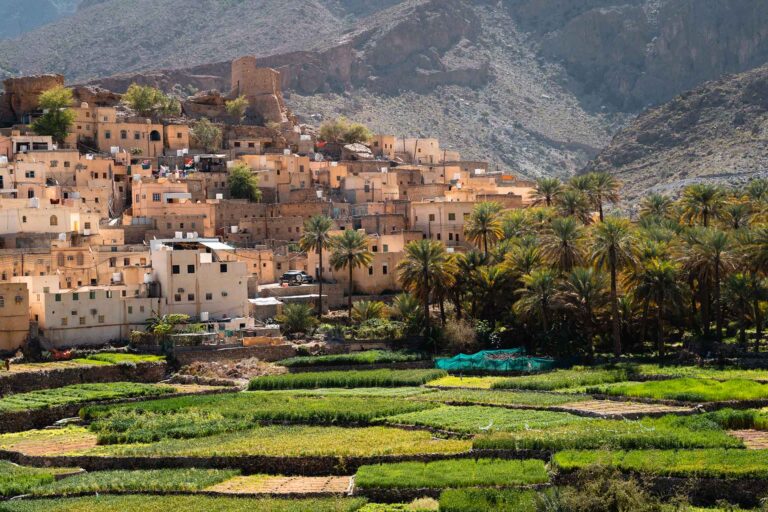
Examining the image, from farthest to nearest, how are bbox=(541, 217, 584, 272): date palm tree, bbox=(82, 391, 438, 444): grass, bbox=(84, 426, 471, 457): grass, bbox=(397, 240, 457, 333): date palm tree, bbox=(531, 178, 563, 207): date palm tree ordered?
bbox=(531, 178, 563, 207): date palm tree
bbox=(397, 240, 457, 333): date palm tree
bbox=(541, 217, 584, 272): date palm tree
bbox=(82, 391, 438, 444): grass
bbox=(84, 426, 471, 457): grass

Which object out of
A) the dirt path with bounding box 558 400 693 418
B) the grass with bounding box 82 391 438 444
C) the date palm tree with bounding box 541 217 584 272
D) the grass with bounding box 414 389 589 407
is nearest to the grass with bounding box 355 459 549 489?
the dirt path with bounding box 558 400 693 418

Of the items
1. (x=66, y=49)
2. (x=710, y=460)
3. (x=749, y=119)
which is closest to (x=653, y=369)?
(x=710, y=460)

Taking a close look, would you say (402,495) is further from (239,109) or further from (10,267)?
(239,109)

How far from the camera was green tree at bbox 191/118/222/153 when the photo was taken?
328 feet

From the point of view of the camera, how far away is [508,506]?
42.3m

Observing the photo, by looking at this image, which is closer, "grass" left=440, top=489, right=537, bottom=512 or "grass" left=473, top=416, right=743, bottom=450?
"grass" left=440, top=489, right=537, bottom=512

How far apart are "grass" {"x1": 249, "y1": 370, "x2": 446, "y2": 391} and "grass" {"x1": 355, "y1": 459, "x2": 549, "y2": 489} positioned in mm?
18862

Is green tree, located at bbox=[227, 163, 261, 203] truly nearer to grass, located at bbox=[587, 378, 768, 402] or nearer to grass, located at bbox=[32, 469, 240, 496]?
grass, located at bbox=[587, 378, 768, 402]

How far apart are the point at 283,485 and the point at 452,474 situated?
5.87 metres

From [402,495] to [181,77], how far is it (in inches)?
3964

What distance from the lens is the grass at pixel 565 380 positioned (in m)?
63.5

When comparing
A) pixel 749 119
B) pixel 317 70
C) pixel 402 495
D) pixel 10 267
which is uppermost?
pixel 317 70

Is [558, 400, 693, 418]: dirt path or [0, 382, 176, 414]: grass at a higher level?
[0, 382, 176, 414]: grass

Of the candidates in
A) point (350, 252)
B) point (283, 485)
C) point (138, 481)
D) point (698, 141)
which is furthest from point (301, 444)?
point (698, 141)
